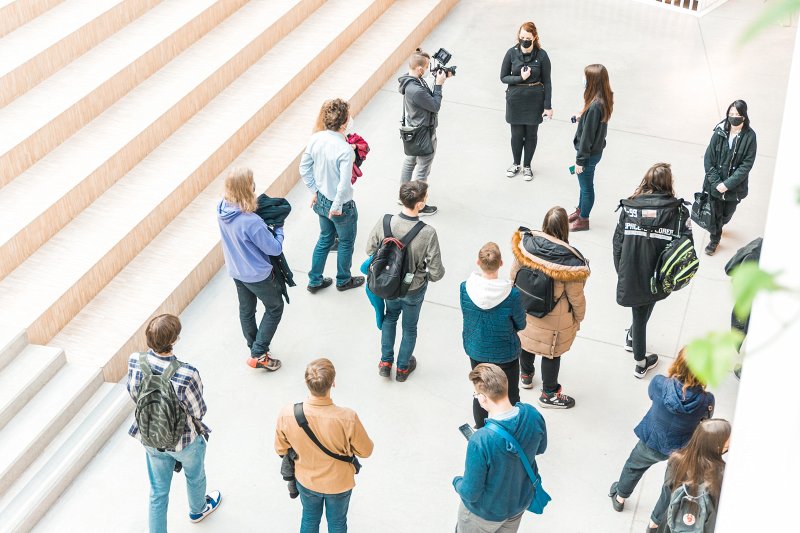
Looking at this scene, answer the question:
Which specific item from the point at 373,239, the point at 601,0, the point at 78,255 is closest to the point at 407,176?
the point at 373,239

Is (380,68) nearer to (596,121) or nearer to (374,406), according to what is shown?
(596,121)

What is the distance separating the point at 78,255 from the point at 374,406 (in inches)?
93.8

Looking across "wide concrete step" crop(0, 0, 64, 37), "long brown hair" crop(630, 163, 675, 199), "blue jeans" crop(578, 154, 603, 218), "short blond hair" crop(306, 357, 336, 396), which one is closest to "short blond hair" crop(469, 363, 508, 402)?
A: "short blond hair" crop(306, 357, 336, 396)

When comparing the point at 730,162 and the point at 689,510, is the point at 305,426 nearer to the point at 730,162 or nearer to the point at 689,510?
the point at 689,510

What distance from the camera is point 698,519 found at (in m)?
3.62

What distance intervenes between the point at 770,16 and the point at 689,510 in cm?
317

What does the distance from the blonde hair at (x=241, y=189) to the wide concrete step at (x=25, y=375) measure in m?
1.57

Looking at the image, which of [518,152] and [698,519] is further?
[518,152]

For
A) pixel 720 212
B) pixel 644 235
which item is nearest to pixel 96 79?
pixel 644 235

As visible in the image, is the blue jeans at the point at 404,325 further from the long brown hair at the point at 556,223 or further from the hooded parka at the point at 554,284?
the long brown hair at the point at 556,223

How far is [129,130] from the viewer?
7.08m

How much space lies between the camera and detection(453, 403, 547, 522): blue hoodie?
3643 millimetres

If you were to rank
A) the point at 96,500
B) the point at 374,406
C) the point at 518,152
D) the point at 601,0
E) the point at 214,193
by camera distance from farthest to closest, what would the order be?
the point at 601,0 → the point at 518,152 → the point at 214,193 → the point at 374,406 → the point at 96,500

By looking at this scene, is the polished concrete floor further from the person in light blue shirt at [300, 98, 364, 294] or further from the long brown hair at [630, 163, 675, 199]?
the long brown hair at [630, 163, 675, 199]
